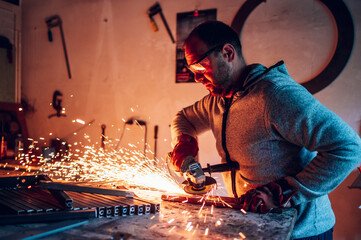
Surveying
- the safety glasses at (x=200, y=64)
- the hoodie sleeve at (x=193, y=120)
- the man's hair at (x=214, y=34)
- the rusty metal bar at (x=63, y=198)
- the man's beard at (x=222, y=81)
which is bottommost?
the rusty metal bar at (x=63, y=198)

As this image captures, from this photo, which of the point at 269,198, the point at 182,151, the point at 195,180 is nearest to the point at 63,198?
the point at 195,180

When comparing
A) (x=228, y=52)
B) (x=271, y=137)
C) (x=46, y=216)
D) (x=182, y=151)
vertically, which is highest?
(x=228, y=52)

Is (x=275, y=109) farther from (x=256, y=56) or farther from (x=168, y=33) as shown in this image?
(x=168, y=33)

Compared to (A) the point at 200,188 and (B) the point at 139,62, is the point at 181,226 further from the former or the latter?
(B) the point at 139,62

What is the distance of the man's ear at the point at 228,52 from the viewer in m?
1.69

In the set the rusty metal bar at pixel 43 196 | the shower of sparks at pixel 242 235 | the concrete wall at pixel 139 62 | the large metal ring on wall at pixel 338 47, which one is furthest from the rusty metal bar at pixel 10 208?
the large metal ring on wall at pixel 338 47

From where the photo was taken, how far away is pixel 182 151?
186 centimetres

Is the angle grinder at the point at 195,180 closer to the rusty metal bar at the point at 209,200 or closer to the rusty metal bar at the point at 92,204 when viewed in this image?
the rusty metal bar at the point at 209,200

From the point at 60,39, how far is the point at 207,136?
2.68 metres

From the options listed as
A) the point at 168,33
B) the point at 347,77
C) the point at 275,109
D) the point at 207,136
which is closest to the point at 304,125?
the point at 275,109

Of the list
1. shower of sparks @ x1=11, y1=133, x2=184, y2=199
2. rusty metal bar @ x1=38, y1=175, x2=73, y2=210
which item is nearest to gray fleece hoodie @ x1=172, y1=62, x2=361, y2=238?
rusty metal bar @ x1=38, y1=175, x2=73, y2=210

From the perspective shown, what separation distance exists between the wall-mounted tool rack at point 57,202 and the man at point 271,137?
0.50m

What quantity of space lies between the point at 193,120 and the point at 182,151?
1.52ft

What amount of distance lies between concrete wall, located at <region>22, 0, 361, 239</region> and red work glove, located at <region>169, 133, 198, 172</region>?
1538 mm
